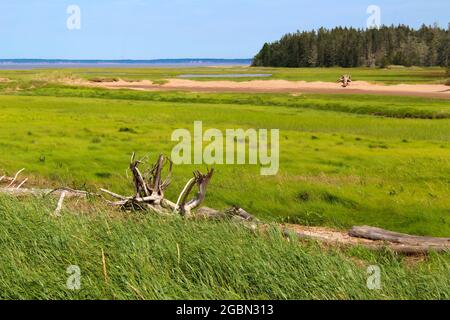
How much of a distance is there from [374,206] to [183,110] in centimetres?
2895

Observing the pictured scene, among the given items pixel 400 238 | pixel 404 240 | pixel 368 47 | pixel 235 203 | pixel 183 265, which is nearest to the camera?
pixel 183 265

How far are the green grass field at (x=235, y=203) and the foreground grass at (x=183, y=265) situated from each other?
25 mm

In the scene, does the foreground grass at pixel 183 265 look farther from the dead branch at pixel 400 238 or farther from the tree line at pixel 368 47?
the tree line at pixel 368 47

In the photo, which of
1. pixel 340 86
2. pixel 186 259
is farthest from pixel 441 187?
pixel 340 86

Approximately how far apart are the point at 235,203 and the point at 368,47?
14660 centimetres

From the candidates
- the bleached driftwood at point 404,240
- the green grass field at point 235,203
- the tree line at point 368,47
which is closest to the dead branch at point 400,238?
the bleached driftwood at point 404,240

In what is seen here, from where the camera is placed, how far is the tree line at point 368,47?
15200 centimetres

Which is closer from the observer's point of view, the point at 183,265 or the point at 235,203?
the point at 183,265

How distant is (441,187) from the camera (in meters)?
20.3

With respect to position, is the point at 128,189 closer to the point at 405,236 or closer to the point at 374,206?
the point at 374,206

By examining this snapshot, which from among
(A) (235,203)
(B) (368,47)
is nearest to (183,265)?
(A) (235,203)

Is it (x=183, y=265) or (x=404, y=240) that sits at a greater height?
(x=183, y=265)

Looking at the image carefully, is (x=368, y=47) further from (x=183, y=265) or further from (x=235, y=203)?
(x=183, y=265)

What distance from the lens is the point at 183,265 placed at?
420 inches
